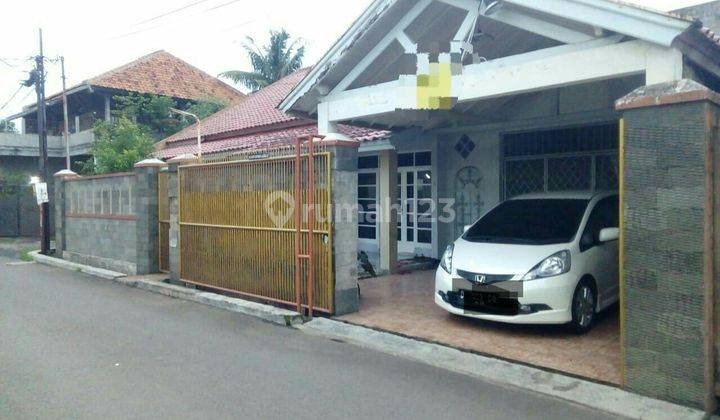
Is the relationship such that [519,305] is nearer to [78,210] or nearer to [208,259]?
[208,259]

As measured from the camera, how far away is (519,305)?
619 centimetres

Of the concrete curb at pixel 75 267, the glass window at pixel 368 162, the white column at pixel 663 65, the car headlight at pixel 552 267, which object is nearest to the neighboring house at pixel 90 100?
the concrete curb at pixel 75 267

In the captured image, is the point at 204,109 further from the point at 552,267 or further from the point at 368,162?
the point at 552,267

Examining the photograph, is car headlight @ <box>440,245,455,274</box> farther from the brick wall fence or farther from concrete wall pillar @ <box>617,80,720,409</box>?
the brick wall fence

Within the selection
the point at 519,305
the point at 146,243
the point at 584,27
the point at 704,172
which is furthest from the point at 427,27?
the point at 146,243

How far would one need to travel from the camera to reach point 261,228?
26.8 ft

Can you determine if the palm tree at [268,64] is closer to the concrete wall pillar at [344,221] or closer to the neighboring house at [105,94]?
the neighboring house at [105,94]

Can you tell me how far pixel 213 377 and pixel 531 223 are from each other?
4.26m

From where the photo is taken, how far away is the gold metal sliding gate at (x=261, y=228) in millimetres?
7379

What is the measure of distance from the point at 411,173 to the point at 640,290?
818 centimetres

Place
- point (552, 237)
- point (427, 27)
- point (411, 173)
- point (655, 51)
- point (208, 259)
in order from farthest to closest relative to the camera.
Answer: point (411, 173) < point (208, 259) < point (427, 27) < point (552, 237) < point (655, 51)

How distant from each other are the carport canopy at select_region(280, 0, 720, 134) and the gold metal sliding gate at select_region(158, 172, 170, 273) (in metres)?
3.31

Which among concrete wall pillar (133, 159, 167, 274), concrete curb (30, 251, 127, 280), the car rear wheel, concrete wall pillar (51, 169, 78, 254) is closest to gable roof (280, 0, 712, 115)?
the car rear wheel

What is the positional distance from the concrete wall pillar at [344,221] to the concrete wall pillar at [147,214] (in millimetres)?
5257
